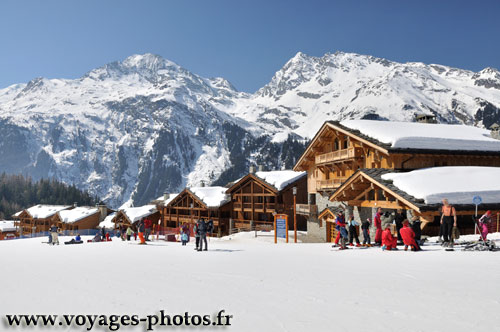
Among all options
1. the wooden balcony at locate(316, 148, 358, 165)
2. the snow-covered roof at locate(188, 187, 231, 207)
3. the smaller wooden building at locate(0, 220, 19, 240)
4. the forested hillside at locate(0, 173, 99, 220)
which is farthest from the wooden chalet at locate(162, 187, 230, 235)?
the forested hillside at locate(0, 173, 99, 220)

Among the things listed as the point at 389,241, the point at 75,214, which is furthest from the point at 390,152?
the point at 75,214

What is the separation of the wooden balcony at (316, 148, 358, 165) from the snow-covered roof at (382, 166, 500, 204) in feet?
24.3

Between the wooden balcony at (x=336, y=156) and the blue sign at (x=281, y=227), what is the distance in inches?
294

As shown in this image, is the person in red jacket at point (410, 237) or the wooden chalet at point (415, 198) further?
the wooden chalet at point (415, 198)

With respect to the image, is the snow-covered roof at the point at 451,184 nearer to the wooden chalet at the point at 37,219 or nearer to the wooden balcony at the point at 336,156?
the wooden balcony at the point at 336,156

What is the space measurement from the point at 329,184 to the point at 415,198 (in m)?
14.9

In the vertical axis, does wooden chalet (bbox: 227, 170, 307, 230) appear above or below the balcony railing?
below

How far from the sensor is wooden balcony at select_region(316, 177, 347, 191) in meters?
31.2

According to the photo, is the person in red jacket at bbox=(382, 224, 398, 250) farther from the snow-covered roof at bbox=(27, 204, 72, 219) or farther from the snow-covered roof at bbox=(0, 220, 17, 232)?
the snow-covered roof at bbox=(0, 220, 17, 232)

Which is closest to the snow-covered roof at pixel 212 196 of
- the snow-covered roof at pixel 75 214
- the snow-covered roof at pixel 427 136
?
the snow-covered roof at pixel 75 214

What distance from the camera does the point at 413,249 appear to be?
13953 mm

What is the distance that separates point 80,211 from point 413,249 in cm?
7573

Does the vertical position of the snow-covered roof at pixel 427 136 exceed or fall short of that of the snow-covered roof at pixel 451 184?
it exceeds it

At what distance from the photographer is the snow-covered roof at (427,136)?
24.0m
